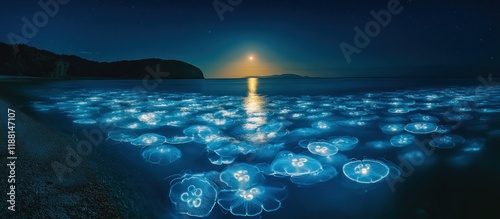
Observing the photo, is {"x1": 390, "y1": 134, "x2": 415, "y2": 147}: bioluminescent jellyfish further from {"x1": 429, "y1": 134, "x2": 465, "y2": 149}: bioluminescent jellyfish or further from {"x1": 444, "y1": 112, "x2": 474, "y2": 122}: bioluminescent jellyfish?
{"x1": 444, "y1": 112, "x2": 474, "y2": 122}: bioluminescent jellyfish

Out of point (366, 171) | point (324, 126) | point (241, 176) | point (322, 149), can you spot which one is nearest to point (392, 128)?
point (324, 126)

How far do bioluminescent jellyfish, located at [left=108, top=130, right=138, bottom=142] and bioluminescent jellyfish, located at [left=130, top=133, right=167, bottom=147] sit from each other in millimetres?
388

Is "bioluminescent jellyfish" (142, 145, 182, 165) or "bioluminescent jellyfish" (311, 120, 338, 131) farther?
"bioluminescent jellyfish" (311, 120, 338, 131)

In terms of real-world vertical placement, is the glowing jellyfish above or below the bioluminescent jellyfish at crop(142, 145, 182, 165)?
above

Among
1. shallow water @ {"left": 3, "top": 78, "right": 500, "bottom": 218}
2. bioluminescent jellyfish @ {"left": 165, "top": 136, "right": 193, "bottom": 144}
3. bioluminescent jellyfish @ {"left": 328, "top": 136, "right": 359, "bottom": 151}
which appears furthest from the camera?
bioluminescent jellyfish @ {"left": 165, "top": 136, "right": 193, "bottom": 144}

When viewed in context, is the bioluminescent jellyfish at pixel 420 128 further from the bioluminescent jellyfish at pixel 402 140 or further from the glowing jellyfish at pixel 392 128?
the bioluminescent jellyfish at pixel 402 140

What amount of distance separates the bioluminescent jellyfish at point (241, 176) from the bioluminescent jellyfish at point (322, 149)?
2.02 metres

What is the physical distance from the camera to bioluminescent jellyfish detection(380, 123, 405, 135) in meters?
9.44

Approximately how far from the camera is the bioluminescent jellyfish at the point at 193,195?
170 inches

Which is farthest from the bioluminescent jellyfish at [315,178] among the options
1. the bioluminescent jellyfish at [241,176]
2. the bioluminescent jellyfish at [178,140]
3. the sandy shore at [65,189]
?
the bioluminescent jellyfish at [178,140]

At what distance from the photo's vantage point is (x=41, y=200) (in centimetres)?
368

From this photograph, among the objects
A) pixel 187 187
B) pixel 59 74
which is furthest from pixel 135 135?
pixel 59 74

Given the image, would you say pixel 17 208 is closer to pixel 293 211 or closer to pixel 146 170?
pixel 146 170

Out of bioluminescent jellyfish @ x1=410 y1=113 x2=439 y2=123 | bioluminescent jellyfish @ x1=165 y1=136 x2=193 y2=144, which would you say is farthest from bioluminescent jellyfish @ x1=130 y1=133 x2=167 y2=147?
bioluminescent jellyfish @ x1=410 y1=113 x2=439 y2=123
